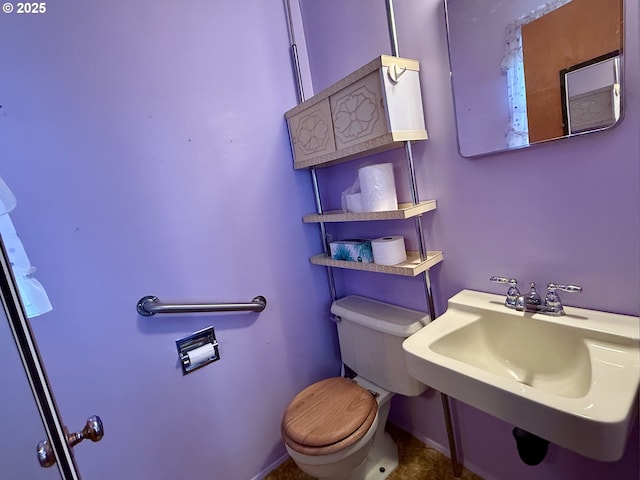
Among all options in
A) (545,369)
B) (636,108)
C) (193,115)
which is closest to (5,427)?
(193,115)

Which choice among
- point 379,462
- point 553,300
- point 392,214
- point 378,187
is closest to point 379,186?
point 378,187

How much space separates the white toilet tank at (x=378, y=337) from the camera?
1.19 meters

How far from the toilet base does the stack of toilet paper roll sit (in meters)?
1.02

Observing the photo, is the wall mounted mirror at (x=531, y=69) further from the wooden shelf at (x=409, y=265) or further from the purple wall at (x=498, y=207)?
the wooden shelf at (x=409, y=265)

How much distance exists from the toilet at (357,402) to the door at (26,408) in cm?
70

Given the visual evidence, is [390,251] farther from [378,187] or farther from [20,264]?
[20,264]

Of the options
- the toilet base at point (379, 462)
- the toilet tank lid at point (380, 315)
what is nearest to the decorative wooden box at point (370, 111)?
the toilet tank lid at point (380, 315)

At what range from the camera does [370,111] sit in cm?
103

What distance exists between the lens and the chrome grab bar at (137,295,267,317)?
42.7 inches

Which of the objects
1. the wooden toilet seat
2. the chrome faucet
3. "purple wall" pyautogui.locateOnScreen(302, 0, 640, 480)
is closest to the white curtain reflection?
the wooden toilet seat

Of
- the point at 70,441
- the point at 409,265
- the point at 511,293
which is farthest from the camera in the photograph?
the point at 409,265

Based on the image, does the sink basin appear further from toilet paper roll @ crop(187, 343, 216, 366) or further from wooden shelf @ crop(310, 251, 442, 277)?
toilet paper roll @ crop(187, 343, 216, 366)

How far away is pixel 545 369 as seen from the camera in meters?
0.90

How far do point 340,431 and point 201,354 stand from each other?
0.60 meters
